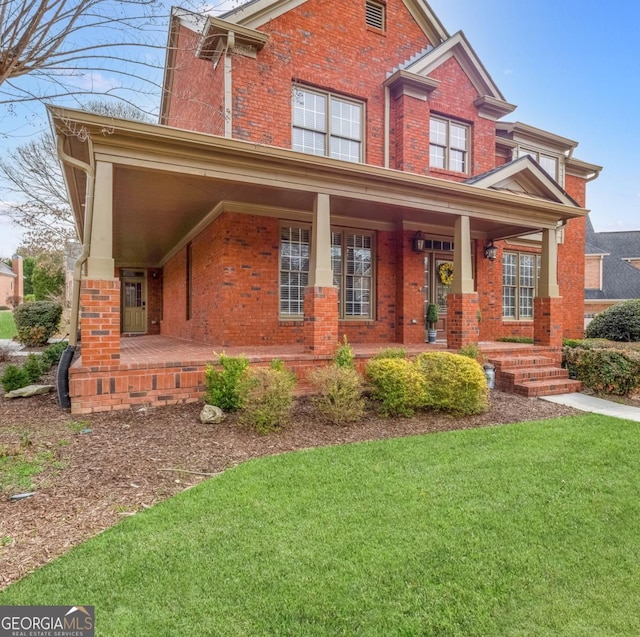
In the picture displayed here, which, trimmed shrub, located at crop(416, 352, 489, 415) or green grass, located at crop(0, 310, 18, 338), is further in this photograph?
green grass, located at crop(0, 310, 18, 338)

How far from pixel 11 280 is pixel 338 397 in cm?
5510

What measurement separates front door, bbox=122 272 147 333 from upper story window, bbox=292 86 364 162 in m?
10.8

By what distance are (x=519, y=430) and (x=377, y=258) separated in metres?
5.62

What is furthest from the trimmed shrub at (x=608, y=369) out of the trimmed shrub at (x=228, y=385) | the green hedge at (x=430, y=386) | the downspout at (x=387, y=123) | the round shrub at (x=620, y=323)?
the trimmed shrub at (x=228, y=385)

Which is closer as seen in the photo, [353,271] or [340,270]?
[340,270]

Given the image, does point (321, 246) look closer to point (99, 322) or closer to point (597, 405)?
point (99, 322)

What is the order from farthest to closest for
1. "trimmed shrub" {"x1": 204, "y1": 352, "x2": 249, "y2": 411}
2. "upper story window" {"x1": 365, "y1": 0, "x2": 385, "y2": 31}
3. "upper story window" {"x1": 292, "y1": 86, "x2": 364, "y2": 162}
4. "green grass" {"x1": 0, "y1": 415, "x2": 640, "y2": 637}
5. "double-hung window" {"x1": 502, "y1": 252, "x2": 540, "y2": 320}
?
"double-hung window" {"x1": 502, "y1": 252, "x2": 540, "y2": 320}, "upper story window" {"x1": 365, "y1": 0, "x2": 385, "y2": 31}, "upper story window" {"x1": 292, "y1": 86, "x2": 364, "y2": 162}, "trimmed shrub" {"x1": 204, "y1": 352, "x2": 249, "y2": 411}, "green grass" {"x1": 0, "y1": 415, "x2": 640, "y2": 637}

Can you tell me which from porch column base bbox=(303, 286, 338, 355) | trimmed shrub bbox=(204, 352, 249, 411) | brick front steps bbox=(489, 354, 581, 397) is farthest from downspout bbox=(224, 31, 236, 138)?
brick front steps bbox=(489, 354, 581, 397)

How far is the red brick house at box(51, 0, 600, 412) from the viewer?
18.9 ft

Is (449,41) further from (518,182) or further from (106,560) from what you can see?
(106,560)

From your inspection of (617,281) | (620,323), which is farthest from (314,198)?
(617,281)

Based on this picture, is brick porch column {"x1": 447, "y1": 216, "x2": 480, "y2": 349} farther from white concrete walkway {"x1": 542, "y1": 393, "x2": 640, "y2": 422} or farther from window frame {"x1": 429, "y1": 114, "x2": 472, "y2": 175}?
window frame {"x1": 429, "y1": 114, "x2": 472, "y2": 175}

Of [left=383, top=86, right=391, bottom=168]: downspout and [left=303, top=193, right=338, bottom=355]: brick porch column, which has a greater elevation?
[left=383, top=86, right=391, bottom=168]: downspout

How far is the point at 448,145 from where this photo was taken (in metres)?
10.9
